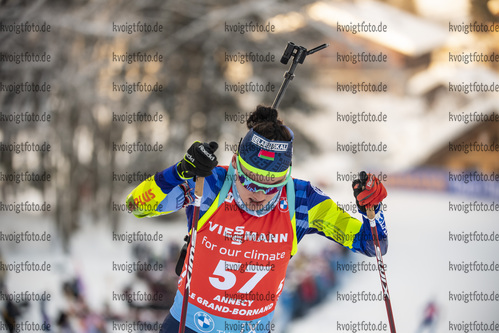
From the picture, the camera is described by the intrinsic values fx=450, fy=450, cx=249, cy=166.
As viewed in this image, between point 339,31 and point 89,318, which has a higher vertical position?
point 339,31

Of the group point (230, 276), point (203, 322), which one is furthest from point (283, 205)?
point (203, 322)

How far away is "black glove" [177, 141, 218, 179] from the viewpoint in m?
2.11

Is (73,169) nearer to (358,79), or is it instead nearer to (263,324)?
(263,324)

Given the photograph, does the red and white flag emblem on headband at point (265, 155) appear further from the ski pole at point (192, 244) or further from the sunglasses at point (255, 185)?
the ski pole at point (192, 244)

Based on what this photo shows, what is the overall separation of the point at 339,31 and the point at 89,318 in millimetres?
8080

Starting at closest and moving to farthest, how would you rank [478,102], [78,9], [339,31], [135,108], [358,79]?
1. [78,9]
2. [339,31]
3. [135,108]
4. [478,102]
5. [358,79]

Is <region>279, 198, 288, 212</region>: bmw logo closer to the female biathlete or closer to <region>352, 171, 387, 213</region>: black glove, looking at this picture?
the female biathlete

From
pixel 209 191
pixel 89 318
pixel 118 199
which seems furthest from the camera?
pixel 118 199

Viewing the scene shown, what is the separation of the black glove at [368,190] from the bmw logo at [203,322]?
1.01m

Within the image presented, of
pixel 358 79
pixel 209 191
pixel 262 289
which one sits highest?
pixel 358 79

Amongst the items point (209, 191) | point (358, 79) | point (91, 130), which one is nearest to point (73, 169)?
point (91, 130)

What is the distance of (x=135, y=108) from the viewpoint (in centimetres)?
1195

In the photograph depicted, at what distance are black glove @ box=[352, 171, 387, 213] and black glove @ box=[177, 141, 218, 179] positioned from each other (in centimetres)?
81

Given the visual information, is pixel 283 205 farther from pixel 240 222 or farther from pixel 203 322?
pixel 203 322
